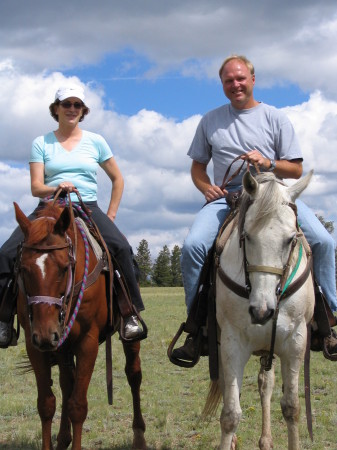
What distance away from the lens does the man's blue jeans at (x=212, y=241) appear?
241 inches

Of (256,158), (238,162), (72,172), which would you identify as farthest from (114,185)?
(256,158)

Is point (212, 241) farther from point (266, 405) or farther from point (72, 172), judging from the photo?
point (266, 405)

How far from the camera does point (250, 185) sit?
5.11m

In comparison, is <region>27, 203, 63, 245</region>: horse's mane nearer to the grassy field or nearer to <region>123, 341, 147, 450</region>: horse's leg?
<region>123, 341, 147, 450</region>: horse's leg

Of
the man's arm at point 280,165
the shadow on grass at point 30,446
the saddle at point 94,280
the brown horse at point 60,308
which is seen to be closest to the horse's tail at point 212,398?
the shadow on grass at point 30,446

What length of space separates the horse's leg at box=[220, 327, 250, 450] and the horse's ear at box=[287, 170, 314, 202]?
125cm

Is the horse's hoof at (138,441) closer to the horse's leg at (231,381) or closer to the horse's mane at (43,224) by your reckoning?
the horse's leg at (231,381)

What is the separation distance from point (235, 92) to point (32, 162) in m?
2.15

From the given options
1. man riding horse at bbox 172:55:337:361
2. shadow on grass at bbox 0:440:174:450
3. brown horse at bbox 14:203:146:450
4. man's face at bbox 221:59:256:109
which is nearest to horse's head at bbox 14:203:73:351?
brown horse at bbox 14:203:146:450

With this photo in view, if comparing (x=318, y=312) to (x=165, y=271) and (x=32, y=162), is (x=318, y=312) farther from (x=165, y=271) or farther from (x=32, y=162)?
(x=165, y=271)

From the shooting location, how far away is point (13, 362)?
13.1m

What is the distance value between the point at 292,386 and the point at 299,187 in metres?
1.71

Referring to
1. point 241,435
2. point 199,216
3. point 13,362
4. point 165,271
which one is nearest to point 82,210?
point 199,216

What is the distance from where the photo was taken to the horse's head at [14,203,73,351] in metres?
5.28
